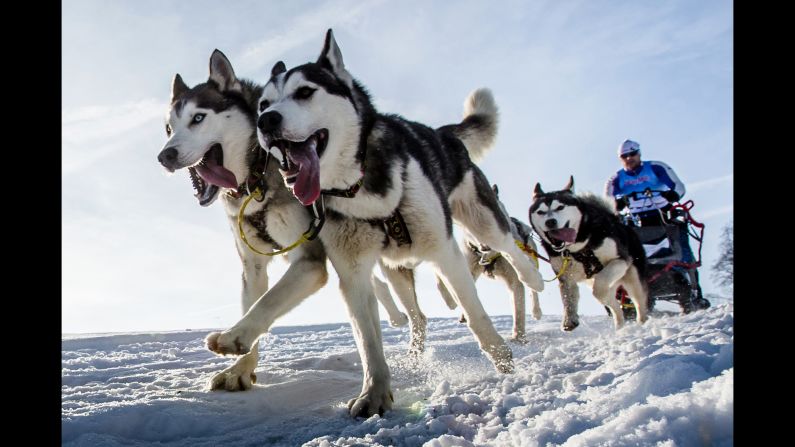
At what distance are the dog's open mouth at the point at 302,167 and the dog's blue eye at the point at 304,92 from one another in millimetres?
197

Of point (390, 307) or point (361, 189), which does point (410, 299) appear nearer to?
point (390, 307)

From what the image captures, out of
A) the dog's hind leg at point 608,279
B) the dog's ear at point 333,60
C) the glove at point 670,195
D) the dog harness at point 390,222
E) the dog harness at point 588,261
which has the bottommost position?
the dog's hind leg at point 608,279

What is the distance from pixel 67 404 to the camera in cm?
274

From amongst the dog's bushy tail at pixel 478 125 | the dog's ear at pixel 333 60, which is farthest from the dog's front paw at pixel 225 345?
the dog's bushy tail at pixel 478 125

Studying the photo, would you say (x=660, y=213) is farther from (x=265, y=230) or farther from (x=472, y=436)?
(x=472, y=436)

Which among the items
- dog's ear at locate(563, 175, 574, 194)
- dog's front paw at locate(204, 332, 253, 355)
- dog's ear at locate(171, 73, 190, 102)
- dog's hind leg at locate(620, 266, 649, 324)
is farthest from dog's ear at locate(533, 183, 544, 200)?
dog's front paw at locate(204, 332, 253, 355)

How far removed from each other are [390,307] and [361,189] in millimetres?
2508

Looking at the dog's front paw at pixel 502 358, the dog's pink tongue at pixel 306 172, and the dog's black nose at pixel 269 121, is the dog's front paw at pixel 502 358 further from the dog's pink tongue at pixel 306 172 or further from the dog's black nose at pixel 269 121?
the dog's black nose at pixel 269 121

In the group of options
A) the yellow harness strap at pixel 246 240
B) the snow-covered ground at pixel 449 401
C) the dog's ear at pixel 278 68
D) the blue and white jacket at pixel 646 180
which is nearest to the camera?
the snow-covered ground at pixel 449 401

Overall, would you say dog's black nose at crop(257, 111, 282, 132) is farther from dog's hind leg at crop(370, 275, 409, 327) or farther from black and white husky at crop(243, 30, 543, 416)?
dog's hind leg at crop(370, 275, 409, 327)

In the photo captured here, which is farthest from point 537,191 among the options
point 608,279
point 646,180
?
point 646,180

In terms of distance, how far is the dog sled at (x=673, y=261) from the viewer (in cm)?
637
